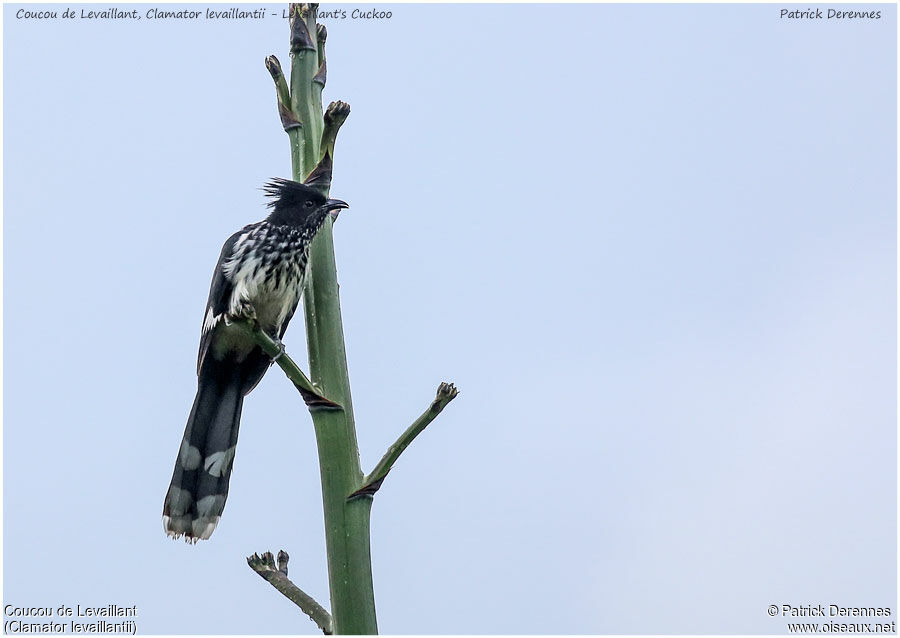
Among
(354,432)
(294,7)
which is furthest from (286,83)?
(354,432)

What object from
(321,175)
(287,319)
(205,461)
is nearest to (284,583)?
(205,461)

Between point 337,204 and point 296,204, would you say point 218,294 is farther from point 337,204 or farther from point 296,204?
point 337,204

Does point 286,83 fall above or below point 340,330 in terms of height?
above

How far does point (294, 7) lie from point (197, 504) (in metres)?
2.22

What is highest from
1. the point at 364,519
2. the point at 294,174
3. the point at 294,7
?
the point at 294,7

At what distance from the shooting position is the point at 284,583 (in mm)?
3301

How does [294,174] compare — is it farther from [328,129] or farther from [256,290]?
[256,290]

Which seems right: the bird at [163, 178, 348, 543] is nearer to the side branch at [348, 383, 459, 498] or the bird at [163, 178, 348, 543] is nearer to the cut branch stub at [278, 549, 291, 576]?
the cut branch stub at [278, 549, 291, 576]

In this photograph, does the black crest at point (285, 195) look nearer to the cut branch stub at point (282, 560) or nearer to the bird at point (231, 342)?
the bird at point (231, 342)

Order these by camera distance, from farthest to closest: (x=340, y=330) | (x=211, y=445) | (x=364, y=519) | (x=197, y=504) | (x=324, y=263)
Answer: (x=211, y=445)
(x=197, y=504)
(x=324, y=263)
(x=340, y=330)
(x=364, y=519)

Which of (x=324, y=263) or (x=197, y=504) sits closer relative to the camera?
(x=324, y=263)

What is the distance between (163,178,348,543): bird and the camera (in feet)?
13.8

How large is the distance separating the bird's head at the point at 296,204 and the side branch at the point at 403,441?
3.89 feet

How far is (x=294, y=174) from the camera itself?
3779 mm
